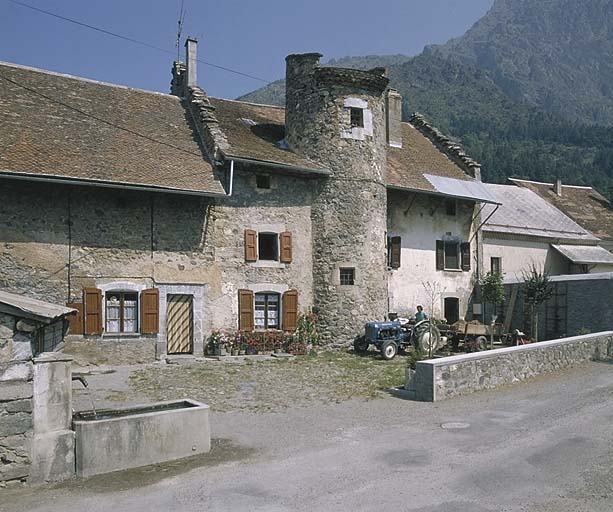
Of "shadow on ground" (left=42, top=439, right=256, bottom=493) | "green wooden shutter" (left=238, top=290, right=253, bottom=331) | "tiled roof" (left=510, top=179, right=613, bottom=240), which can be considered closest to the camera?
"shadow on ground" (left=42, top=439, right=256, bottom=493)

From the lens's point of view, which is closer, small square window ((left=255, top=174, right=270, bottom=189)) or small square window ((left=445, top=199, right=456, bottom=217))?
small square window ((left=255, top=174, right=270, bottom=189))

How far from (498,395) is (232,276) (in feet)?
32.0

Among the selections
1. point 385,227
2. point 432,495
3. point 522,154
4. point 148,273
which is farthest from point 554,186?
point 522,154

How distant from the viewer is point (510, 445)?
9398 millimetres

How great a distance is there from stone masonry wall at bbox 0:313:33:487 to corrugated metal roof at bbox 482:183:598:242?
2411 centimetres

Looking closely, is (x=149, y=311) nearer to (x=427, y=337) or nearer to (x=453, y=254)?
(x=427, y=337)

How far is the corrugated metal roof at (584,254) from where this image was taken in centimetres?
3141

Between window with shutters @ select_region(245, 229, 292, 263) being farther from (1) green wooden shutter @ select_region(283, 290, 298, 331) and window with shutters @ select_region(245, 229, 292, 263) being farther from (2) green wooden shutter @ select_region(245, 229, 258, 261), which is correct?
(1) green wooden shutter @ select_region(283, 290, 298, 331)

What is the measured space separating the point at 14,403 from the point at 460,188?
2174cm

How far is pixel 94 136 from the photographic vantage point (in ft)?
63.6

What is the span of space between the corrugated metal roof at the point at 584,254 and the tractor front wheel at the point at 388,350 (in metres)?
15.6

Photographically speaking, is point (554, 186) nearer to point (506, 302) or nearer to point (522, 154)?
point (506, 302)

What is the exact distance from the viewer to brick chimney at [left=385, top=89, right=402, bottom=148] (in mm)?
27547

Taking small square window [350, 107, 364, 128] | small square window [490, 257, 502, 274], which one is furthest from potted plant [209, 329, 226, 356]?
small square window [490, 257, 502, 274]
